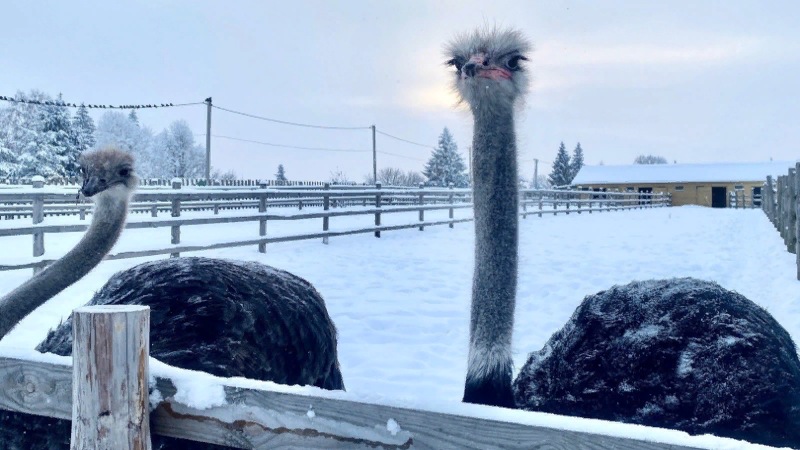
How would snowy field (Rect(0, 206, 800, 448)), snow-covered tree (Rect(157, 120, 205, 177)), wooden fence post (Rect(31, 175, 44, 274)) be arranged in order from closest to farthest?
snowy field (Rect(0, 206, 800, 448)) → wooden fence post (Rect(31, 175, 44, 274)) → snow-covered tree (Rect(157, 120, 205, 177))

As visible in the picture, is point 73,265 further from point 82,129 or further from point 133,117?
point 133,117

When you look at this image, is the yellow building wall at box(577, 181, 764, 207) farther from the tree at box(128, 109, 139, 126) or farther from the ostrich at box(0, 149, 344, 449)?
the ostrich at box(0, 149, 344, 449)

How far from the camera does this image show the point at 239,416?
1.43m

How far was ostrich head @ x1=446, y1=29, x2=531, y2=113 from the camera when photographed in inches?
85.1

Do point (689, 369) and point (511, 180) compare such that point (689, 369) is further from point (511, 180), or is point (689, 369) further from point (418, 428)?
point (418, 428)

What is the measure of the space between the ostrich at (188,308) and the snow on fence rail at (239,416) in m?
0.30

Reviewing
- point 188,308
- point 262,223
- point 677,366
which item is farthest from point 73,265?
point 262,223

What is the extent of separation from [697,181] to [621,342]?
4354 cm

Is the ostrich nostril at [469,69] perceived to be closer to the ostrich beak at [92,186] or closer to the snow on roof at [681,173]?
the ostrich beak at [92,186]

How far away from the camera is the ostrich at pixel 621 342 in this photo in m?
1.97

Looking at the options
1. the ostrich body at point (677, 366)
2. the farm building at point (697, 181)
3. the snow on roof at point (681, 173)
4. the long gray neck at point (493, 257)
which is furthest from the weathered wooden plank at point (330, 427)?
the snow on roof at point (681, 173)

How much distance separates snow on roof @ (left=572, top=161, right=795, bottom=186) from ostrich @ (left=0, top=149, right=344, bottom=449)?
43620 millimetres

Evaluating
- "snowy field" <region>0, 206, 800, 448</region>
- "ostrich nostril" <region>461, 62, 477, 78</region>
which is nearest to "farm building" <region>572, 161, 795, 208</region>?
"snowy field" <region>0, 206, 800, 448</region>

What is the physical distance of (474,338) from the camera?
78.0 inches
